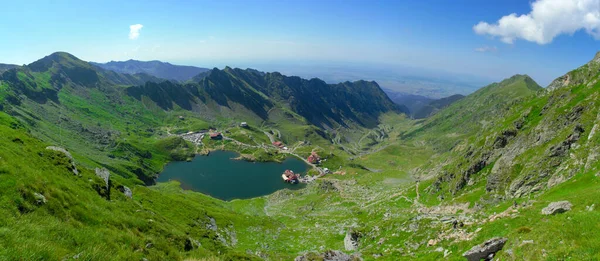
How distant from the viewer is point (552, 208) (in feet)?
88.1

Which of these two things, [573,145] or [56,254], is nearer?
[56,254]

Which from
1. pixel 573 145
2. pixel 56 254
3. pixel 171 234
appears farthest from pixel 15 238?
pixel 573 145

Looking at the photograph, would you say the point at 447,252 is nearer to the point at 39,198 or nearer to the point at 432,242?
the point at 432,242

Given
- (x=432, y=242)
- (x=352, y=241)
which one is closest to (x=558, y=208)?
(x=432, y=242)

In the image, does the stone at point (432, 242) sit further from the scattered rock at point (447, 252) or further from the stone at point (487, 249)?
the stone at point (487, 249)

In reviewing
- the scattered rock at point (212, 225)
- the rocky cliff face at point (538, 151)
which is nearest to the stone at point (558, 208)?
the rocky cliff face at point (538, 151)

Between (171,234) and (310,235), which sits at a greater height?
(171,234)

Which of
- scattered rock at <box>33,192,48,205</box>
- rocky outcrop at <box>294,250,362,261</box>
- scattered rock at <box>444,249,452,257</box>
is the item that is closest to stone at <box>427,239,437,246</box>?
scattered rock at <box>444,249,452,257</box>

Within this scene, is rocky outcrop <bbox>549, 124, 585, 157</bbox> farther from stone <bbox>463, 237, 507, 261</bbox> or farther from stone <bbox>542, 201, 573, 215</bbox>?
stone <bbox>463, 237, 507, 261</bbox>

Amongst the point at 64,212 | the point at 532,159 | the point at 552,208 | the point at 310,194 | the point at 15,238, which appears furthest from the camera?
the point at 310,194

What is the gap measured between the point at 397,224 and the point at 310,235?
28.1m

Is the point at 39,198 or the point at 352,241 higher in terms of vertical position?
the point at 39,198

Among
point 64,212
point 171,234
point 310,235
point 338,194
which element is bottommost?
point 338,194

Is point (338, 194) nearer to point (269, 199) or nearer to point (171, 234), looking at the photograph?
point (269, 199)
